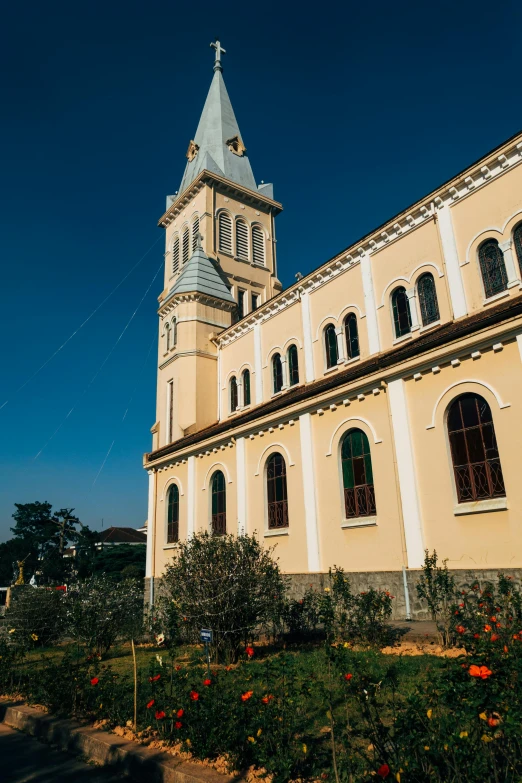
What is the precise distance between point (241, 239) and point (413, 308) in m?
21.9

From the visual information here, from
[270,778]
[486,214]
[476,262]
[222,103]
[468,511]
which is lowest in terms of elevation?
[270,778]

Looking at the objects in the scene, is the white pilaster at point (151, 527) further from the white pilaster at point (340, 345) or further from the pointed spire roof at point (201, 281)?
the white pilaster at point (340, 345)

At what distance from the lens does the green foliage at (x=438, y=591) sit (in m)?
11.2

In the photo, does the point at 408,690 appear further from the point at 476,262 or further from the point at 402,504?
the point at 476,262

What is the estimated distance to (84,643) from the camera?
14.8 m

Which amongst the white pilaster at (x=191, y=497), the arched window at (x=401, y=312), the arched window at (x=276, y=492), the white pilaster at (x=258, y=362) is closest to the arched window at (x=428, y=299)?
the arched window at (x=401, y=312)

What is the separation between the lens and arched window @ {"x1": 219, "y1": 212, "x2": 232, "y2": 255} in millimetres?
35156

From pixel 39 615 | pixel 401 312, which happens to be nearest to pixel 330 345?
pixel 401 312

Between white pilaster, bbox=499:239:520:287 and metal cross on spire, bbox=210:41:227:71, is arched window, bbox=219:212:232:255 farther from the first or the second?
white pilaster, bbox=499:239:520:287

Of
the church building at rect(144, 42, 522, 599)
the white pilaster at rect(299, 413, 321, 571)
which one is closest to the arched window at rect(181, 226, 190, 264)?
the church building at rect(144, 42, 522, 599)

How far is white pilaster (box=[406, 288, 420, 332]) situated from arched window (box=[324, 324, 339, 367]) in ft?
12.0

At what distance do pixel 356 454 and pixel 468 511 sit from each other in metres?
4.26

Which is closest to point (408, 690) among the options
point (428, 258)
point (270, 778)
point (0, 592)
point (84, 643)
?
point (270, 778)

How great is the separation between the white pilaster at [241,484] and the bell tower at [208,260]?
557 centimetres
